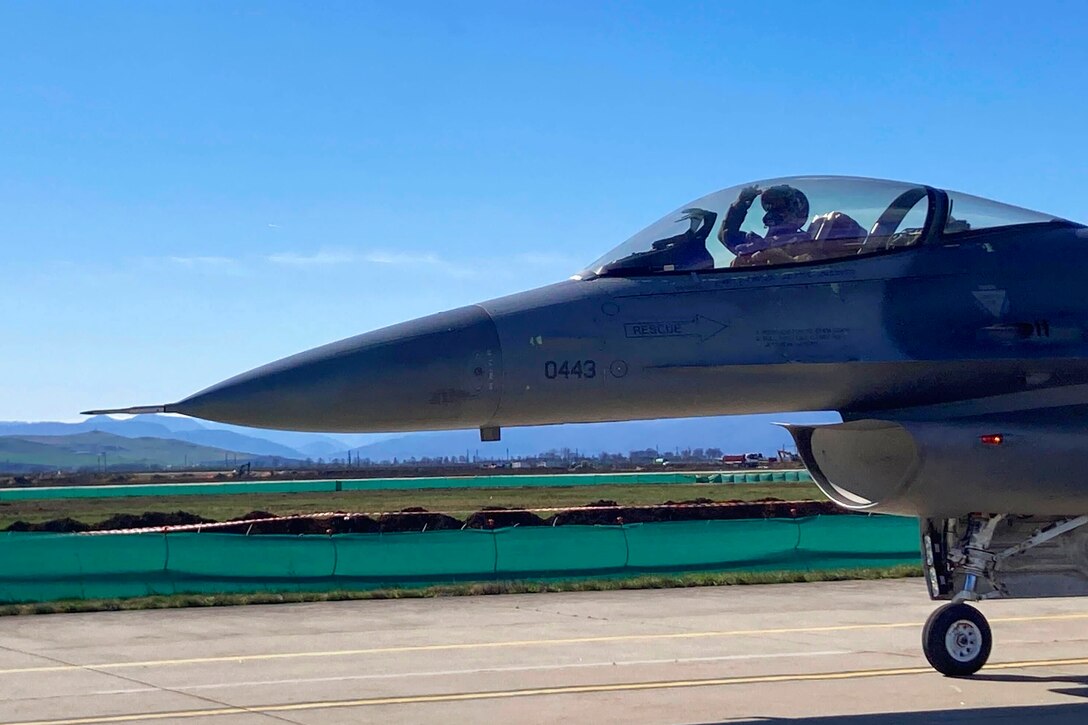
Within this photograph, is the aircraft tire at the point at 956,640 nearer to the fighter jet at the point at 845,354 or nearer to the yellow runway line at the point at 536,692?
the fighter jet at the point at 845,354

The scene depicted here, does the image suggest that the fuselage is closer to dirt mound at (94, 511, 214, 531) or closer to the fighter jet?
the fighter jet

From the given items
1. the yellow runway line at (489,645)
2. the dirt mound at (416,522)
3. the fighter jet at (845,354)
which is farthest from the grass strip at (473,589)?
the dirt mound at (416,522)

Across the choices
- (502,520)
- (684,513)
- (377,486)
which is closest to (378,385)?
(502,520)

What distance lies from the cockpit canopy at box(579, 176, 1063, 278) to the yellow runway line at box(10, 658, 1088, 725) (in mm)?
3484

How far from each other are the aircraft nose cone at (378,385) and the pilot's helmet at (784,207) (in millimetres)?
2383

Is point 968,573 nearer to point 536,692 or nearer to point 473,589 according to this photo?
point 536,692

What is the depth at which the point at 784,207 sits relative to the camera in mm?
9492

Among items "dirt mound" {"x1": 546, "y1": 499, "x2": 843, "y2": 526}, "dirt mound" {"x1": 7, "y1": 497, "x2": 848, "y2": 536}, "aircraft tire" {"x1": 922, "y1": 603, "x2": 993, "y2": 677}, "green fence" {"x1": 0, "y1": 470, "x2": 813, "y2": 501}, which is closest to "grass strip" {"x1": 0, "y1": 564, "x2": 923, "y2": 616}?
"dirt mound" {"x1": 7, "y1": 497, "x2": 848, "y2": 536}

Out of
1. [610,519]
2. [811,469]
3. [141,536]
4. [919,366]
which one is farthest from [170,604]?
[610,519]

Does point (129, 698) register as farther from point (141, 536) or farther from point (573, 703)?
point (141, 536)

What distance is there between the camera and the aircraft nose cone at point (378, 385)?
26.4 feet

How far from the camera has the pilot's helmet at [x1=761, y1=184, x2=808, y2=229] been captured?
31.0ft

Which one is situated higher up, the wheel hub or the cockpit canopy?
the cockpit canopy

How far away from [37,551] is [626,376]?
1126 cm
